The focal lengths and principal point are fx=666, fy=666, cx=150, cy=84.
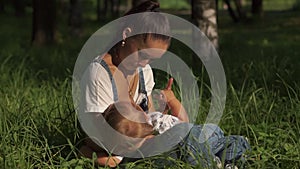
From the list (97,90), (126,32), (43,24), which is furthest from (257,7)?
(97,90)

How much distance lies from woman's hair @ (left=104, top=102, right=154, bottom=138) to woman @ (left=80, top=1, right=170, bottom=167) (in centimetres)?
14

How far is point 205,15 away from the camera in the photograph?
860 cm

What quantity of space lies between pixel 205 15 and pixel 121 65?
167 inches

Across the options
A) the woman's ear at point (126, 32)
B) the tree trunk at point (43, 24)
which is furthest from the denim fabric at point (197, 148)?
the tree trunk at point (43, 24)

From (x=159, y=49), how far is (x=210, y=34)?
447 centimetres

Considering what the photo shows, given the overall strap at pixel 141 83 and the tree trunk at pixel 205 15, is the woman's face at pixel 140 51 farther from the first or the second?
the tree trunk at pixel 205 15

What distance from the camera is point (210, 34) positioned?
28.8 ft

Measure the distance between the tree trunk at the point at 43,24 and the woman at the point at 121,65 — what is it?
34.4 feet

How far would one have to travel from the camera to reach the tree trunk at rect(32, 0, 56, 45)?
14.9m

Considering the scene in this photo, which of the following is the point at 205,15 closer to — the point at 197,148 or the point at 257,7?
the point at 197,148

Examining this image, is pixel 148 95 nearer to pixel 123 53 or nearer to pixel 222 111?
pixel 123 53

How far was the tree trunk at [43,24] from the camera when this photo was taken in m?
14.9

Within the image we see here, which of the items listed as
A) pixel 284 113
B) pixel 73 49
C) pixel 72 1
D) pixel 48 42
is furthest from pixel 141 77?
pixel 72 1

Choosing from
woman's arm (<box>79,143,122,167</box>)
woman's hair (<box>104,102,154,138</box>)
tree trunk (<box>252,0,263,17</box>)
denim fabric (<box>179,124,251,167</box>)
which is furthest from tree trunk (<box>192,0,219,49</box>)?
tree trunk (<box>252,0,263,17</box>)
